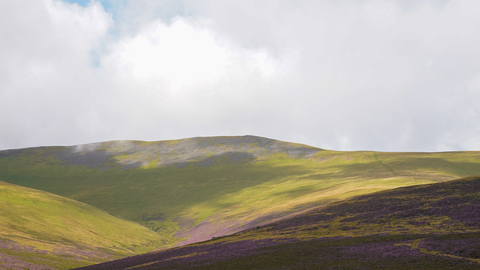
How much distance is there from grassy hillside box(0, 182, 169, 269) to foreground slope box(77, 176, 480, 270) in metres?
15.3

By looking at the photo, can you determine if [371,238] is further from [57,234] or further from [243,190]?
[243,190]

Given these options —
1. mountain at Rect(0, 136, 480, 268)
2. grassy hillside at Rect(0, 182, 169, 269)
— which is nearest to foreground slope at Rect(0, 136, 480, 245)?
mountain at Rect(0, 136, 480, 268)

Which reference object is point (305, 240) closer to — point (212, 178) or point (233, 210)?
point (233, 210)

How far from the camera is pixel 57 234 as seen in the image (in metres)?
85.6

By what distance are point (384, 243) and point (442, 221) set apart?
54.9 feet

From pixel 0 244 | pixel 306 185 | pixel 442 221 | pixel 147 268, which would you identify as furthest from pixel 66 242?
pixel 306 185

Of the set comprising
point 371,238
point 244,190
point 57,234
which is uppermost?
point 244,190

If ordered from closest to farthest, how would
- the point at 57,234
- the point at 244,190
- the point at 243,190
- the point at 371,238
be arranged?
the point at 371,238 → the point at 57,234 → the point at 244,190 → the point at 243,190

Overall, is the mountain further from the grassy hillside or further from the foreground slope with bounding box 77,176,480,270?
the foreground slope with bounding box 77,176,480,270

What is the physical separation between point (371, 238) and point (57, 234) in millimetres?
80747

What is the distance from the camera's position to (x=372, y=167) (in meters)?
162

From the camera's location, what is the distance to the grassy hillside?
64.9m

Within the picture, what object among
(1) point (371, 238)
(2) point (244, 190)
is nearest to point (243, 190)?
(2) point (244, 190)

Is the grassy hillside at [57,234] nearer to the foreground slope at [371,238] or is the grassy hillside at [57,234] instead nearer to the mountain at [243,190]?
the foreground slope at [371,238]
